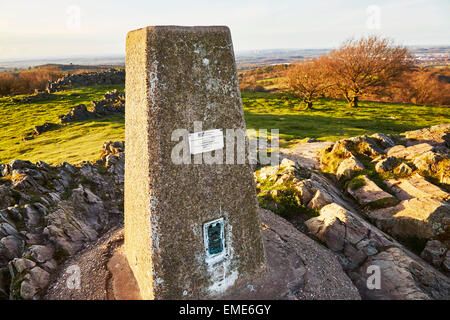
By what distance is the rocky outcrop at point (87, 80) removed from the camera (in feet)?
211

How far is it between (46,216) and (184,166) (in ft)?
23.6

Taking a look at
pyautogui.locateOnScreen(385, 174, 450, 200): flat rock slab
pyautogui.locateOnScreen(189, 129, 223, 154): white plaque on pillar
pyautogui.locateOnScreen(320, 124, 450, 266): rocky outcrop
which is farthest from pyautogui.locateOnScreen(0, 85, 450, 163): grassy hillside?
pyautogui.locateOnScreen(189, 129, 223, 154): white plaque on pillar

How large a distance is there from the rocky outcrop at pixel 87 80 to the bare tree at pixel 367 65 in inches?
2330

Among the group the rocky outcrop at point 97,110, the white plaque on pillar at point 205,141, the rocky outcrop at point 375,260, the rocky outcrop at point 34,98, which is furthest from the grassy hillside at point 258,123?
the white plaque on pillar at point 205,141

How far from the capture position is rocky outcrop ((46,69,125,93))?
6440cm

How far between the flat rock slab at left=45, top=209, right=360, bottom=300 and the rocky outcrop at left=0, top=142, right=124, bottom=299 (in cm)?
67

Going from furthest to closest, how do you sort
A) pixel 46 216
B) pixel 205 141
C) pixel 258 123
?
pixel 258 123
pixel 46 216
pixel 205 141

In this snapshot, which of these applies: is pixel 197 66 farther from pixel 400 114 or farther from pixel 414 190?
pixel 400 114

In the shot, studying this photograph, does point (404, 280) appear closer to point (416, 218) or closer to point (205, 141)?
point (416, 218)

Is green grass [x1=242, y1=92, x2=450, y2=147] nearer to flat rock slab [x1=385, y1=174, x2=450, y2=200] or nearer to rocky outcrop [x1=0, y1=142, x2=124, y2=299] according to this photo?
flat rock slab [x1=385, y1=174, x2=450, y2=200]

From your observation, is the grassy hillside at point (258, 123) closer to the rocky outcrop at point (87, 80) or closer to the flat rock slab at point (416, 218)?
the flat rock slab at point (416, 218)

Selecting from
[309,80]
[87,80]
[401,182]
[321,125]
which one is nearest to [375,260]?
[401,182]

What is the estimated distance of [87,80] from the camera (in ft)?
233
